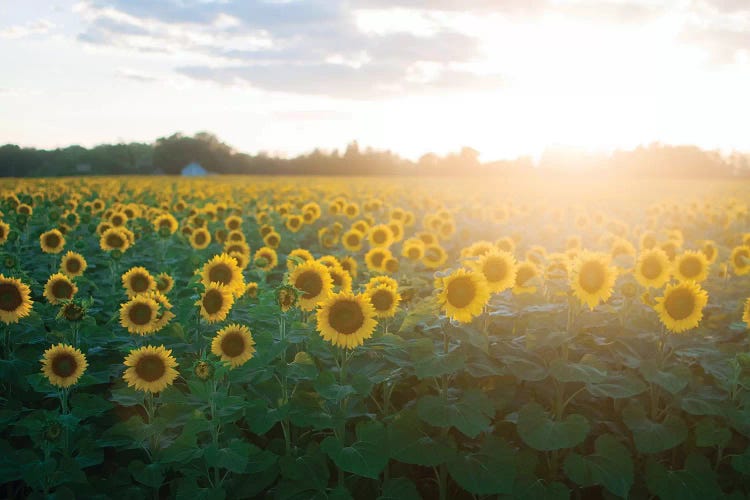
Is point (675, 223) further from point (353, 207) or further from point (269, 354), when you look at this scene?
point (269, 354)

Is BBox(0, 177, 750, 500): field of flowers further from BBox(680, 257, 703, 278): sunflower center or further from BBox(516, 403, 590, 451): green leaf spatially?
BBox(680, 257, 703, 278): sunflower center

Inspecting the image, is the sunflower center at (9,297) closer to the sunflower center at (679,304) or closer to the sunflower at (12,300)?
the sunflower at (12,300)

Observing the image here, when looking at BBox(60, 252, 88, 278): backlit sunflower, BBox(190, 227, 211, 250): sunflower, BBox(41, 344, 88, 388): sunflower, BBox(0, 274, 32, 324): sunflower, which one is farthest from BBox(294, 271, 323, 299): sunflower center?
BBox(190, 227, 211, 250): sunflower

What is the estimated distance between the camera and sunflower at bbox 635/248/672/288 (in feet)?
15.9

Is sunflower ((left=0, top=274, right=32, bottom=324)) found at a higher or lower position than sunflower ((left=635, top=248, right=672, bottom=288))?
lower

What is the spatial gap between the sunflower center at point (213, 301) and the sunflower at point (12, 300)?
55.1 inches

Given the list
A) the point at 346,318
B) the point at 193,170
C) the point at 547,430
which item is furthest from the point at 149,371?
the point at 193,170

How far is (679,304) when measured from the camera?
13.6 feet

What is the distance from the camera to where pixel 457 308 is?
362 centimetres

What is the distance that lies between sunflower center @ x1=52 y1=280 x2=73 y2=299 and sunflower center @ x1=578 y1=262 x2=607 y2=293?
154 inches

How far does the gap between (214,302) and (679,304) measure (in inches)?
124

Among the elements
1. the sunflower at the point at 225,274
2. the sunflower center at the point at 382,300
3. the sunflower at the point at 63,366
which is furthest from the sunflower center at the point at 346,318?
the sunflower at the point at 63,366

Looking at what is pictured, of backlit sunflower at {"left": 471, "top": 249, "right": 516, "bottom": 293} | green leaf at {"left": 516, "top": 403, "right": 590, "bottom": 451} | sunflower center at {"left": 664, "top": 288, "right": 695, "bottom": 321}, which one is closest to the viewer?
green leaf at {"left": 516, "top": 403, "right": 590, "bottom": 451}

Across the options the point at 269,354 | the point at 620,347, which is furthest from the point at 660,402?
the point at 269,354
